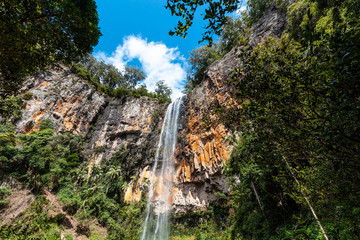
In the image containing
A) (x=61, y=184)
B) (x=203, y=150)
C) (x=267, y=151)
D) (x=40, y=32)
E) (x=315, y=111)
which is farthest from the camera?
(x=61, y=184)

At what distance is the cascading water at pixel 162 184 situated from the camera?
47.5 feet

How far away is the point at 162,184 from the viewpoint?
17.3 meters

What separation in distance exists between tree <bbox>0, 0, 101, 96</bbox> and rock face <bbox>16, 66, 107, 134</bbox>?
16.7 m

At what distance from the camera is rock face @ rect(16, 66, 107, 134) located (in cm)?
1780

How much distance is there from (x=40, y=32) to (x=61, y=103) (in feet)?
68.1

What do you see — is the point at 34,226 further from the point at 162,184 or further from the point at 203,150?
the point at 203,150

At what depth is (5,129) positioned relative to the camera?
47.1 ft

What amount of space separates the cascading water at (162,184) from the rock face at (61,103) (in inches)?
489

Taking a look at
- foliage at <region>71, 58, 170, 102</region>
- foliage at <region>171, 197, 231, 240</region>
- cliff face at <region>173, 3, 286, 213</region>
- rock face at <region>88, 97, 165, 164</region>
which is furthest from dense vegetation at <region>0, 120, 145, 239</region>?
foliage at <region>71, 58, 170, 102</region>

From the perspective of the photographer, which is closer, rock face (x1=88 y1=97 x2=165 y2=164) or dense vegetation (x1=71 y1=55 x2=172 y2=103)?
rock face (x1=88 y1=97 x2=165 y2=164)

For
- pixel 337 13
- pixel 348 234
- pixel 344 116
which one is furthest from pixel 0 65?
pixel 337 13

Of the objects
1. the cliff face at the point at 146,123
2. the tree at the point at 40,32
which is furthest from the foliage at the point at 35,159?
the tree at the point at 40,32

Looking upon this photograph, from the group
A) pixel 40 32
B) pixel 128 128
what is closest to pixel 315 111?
pixel 40 32

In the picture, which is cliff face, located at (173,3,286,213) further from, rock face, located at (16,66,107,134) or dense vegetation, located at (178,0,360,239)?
rock face, located at (16,66,107,134)
